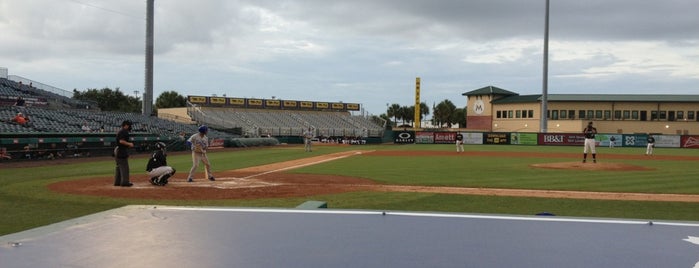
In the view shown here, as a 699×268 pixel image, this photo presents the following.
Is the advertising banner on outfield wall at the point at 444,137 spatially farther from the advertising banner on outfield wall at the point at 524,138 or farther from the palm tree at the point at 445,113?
the palm tree at the point at 445,113

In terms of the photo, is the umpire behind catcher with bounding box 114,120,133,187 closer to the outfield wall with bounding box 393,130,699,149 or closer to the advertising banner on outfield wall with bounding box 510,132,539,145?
the outfield wall with bounding box 393,130,699,149

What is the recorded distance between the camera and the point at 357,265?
3439 millimetres

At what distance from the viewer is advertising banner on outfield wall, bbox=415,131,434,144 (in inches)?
2233

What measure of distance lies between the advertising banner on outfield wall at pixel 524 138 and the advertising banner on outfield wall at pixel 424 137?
8.40 m

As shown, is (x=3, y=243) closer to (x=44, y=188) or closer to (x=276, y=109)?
(x=44, y=188)

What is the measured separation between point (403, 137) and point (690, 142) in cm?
2773

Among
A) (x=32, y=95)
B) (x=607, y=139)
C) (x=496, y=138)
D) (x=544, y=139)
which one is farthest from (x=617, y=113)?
(x=32, y=95)

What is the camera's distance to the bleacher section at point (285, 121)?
188ft

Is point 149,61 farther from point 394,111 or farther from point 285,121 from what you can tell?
point 394,111

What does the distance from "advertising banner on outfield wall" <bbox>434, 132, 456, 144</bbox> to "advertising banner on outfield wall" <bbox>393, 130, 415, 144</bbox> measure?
8.35ft

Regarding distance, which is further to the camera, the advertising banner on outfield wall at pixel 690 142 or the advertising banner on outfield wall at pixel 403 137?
the advertising banner on outfield wall at pixel 403 137

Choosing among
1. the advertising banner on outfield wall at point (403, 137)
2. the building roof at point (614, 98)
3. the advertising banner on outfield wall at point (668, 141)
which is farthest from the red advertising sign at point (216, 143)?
the building roof at point (614, 98)

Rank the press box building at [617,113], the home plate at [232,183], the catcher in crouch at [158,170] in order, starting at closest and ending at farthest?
the catcher in crouch at [158,170]
the home plate at [232,183]
the press box building at [617,113]

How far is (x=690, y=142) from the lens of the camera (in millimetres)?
49812
